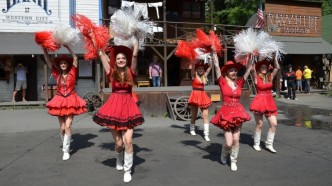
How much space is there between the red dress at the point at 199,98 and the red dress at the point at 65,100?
112 inches

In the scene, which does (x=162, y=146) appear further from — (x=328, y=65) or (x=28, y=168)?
(x=328, y=65)

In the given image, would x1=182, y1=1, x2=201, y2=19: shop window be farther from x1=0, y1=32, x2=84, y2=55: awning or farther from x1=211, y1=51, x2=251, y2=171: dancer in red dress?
x1=211, y1=51, x2=251, y2=171: dancer in red dress

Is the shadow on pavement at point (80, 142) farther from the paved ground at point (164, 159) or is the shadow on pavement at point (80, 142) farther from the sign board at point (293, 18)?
the sign board at point (293, 18)

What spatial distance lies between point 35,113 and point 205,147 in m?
8.51

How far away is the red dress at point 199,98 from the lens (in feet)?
27.8

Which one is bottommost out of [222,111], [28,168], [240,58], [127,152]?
[28,168]

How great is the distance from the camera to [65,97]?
6664 millimetres

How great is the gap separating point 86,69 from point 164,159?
11974 millimetres

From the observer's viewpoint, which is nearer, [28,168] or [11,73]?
[28,168]

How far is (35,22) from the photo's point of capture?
677 inches

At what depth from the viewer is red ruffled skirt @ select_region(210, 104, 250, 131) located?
5.70m

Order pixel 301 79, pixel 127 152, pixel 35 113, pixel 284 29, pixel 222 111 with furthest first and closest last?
1. pixel 284 29
2. pixel 301 79
3. pixel 35 113
4. pixel 222 111
5. pixel 127 152

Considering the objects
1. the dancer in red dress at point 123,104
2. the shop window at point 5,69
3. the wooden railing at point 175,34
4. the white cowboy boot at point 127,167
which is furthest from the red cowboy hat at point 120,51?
the shop window at point 5,69

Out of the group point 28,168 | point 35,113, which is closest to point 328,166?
point 28,168
